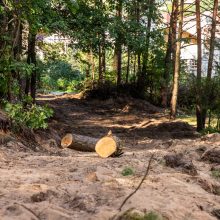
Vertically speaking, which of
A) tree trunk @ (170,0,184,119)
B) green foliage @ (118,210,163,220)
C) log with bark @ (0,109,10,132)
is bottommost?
green foliage @ (118,210,163,220)

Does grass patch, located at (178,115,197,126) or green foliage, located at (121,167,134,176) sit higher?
green foliage, located at (121,167,134,176)

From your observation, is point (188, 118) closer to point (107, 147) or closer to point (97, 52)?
point (97, 52)

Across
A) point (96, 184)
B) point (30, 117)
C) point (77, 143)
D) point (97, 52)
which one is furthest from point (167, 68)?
point (96, 184)

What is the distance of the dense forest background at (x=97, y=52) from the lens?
10109mm

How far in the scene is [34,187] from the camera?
16.4ft

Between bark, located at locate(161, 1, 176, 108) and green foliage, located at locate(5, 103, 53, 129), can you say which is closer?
green foliage, located at locate(5, 103, 53, 129)

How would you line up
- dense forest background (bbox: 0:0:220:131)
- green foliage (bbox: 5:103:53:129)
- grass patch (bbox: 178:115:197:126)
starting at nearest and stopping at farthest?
green foliage (bbox: 5:103:53:129) < dense forest background (bbox: 0:0:220:131) < grass patch (bbox: 178:115:197:126)

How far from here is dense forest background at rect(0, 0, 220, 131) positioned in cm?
1011

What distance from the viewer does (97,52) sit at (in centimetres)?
1719

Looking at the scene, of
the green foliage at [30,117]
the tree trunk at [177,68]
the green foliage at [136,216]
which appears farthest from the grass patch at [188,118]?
the green foliage at [136,216]

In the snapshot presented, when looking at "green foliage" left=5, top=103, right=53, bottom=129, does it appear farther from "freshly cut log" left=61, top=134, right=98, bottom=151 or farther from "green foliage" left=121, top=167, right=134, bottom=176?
"green foliage" left=121, top=167, right=134, bottom=176

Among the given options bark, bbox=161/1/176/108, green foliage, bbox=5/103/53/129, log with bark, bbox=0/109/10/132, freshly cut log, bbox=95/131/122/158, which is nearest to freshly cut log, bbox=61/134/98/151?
green foliage, bbox=5/103/53/129

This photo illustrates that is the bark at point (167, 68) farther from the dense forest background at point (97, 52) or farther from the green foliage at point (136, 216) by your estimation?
the green foliage at point (136, 216)

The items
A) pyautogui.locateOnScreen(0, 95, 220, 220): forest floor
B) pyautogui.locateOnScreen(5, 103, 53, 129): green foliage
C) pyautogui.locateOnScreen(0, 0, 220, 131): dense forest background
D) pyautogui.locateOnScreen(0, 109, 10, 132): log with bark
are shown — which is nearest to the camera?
pyautogui.locateOnScreen(0, 95, 220, 220): forest floor
